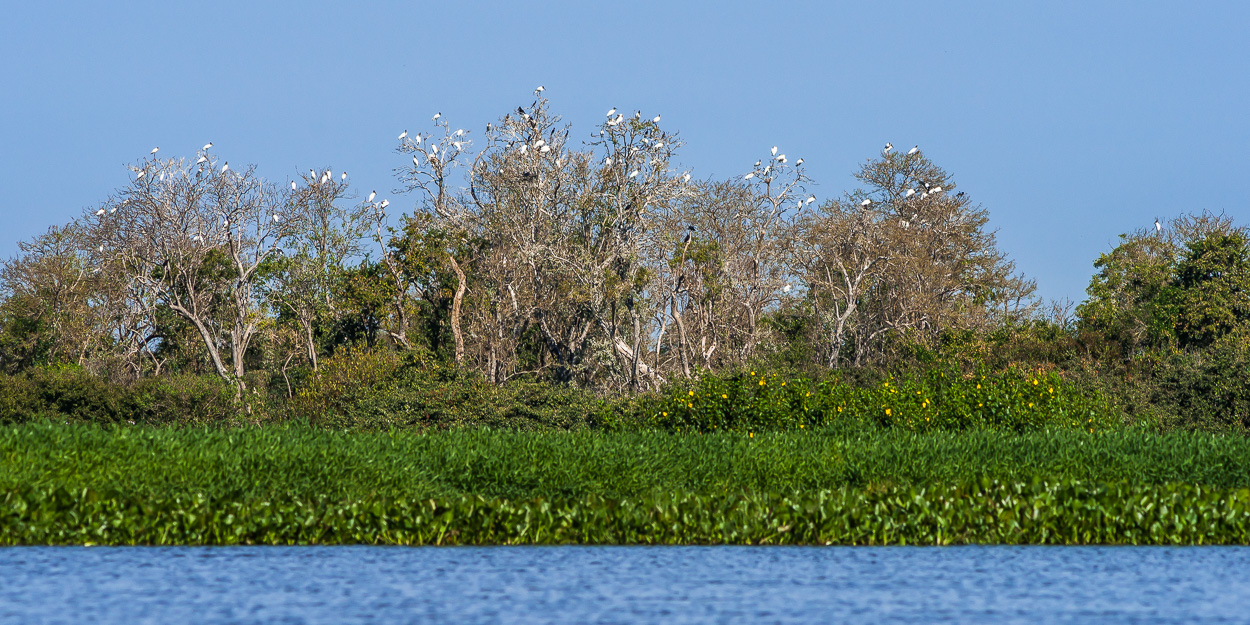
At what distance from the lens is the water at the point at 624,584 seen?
809cm

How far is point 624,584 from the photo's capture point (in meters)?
9.20

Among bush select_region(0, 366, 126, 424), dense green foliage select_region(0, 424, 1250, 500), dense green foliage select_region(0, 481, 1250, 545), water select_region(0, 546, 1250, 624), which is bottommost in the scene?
water select_region(0, 546, 1250, 624)

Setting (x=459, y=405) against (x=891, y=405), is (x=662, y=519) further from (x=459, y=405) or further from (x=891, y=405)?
(x=459, y=405)

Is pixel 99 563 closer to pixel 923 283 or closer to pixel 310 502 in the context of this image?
pixel 310 502

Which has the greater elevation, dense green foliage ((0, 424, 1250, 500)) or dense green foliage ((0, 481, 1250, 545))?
dense green foliage ((0, 424, 1250, 500))

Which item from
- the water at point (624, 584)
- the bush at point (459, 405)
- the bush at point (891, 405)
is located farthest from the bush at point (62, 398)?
the water at point (624, 584)

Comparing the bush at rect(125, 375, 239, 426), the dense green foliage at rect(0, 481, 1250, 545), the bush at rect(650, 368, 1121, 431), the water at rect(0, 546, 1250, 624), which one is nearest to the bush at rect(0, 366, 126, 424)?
the bush at rect(125, 375, 239, 426)

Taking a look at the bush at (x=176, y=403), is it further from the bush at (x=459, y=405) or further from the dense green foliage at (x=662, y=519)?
the dense green foliage at (x=662, y=519)

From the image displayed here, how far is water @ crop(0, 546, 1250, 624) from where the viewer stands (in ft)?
26.5

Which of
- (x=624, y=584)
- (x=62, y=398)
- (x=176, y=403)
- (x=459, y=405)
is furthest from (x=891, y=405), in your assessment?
(x=62, y=398)

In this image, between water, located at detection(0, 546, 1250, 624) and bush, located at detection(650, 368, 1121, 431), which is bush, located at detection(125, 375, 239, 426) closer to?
bush, located at detection(650, 368, 1121, 431)

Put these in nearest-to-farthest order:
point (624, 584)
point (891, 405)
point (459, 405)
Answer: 1. point (624, 584)
2. point (891, 405)
3. point (459, 405)

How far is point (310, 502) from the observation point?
11594mm

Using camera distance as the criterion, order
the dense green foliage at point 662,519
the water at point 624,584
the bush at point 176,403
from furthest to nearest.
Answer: the bush at point 176,403 < the dense green foliage at point 662,519 < the water at point 624,584
